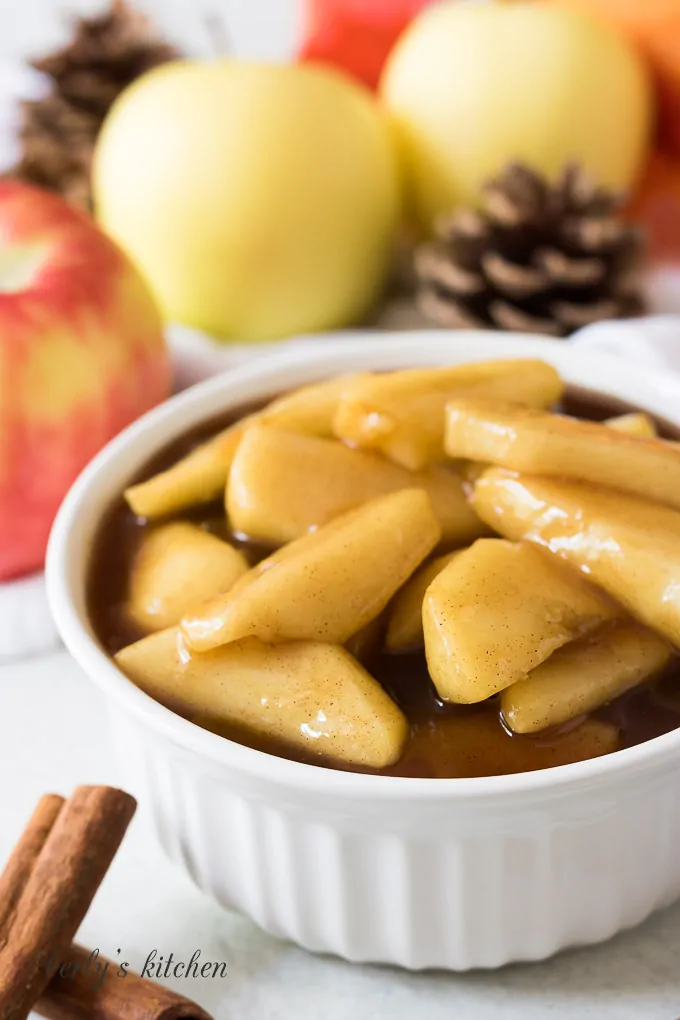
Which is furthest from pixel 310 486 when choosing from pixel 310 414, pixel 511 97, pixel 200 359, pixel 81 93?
pixel 81 93

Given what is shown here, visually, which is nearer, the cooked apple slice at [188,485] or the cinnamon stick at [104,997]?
the cinnamon stick at [104,997]

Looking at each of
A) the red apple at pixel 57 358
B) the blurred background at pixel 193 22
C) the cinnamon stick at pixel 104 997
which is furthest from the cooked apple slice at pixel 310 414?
the blurred background at pixel 193 22

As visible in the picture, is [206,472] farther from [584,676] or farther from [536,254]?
[536,254]

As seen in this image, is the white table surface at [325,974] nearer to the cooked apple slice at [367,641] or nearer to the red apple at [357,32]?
the cooked apple slice at [367,641]

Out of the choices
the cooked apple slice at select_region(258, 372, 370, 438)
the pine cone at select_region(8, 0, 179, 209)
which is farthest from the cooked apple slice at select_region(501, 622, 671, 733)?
the pine cone at select_region(8, 0, 179, 209)

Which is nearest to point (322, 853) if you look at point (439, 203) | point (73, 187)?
point (439, 203)

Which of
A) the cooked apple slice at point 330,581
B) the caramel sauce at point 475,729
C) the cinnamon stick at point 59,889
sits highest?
the cooked apple slice at point 330,581

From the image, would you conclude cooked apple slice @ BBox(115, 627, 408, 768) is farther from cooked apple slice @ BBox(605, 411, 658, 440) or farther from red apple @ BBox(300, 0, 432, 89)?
red apple @ BBox(300, 0, 432, 89)
